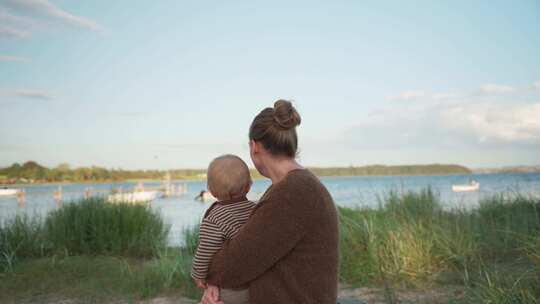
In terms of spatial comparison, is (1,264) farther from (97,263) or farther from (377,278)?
(377,278)

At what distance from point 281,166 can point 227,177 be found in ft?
0.93

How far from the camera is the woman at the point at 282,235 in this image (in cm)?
186

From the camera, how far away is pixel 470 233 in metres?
5.62

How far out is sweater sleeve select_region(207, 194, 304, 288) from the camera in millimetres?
1852

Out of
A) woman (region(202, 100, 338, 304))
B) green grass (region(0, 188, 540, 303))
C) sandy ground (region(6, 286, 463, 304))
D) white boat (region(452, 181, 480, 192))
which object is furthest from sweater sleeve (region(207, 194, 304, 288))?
white boat (region(452, 181, 480, 192))

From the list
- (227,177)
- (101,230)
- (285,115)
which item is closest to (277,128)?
(285,115)

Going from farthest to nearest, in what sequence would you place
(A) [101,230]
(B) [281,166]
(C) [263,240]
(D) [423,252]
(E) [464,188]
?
(E) [464,188] < (A) [101,230] < (D) [423,252] < (B) [281,166] < (C) [263,240]

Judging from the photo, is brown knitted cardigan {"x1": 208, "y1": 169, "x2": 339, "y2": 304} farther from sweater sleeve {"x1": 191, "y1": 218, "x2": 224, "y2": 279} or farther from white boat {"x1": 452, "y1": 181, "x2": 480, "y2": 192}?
white boat {"x1": 452, "y1": 181, "x2": 480, "y2": 192}

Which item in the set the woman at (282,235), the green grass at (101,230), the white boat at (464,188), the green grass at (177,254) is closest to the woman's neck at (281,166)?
the woman at (282,235)

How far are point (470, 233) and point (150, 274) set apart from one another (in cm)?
368

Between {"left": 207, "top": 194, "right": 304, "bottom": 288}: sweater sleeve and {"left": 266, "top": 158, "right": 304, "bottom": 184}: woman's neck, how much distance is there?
160mm

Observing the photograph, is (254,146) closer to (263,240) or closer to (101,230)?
(263,240)

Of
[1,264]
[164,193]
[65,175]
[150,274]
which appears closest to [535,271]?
[150,274]

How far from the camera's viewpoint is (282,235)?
6.09 feet
